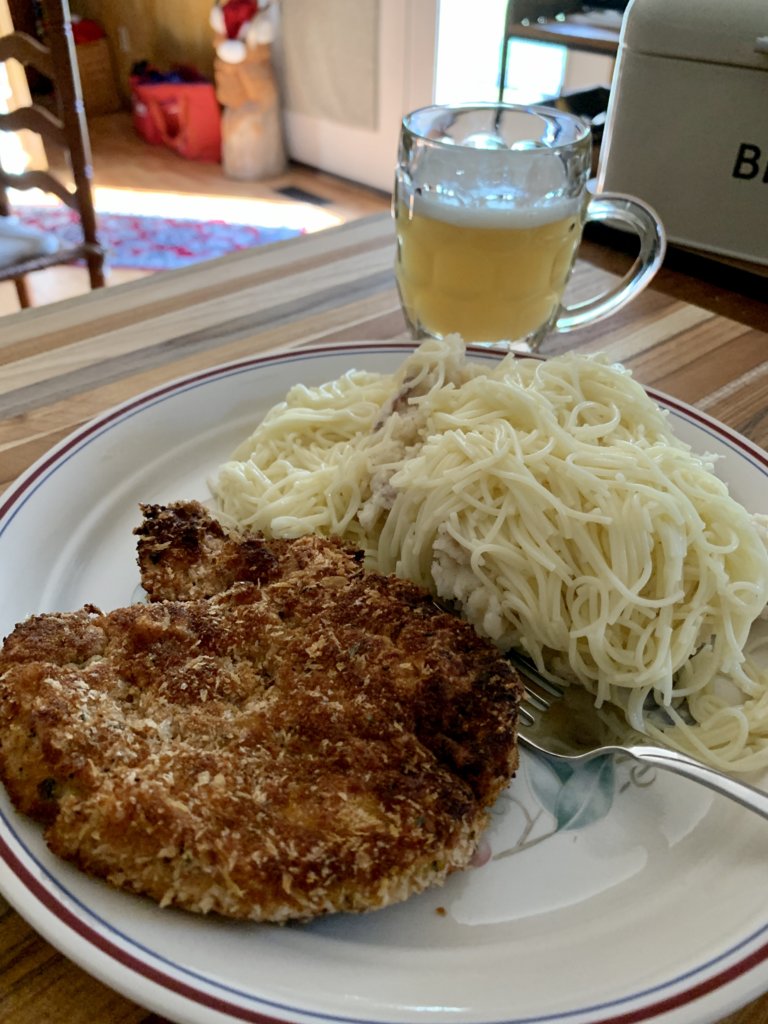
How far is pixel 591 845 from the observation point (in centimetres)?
110

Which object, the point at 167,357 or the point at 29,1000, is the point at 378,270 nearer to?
the point at 167,357

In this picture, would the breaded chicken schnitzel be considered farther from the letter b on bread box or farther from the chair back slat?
the chair back slat

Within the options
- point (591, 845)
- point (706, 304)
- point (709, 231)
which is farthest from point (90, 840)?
point (709, 231)

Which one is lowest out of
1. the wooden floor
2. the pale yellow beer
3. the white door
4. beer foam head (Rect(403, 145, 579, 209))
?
the wooden floor

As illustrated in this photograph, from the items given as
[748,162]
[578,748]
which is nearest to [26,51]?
[748,162]

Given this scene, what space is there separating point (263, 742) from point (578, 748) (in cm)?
50

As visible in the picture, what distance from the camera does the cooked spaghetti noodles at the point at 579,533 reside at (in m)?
1.33

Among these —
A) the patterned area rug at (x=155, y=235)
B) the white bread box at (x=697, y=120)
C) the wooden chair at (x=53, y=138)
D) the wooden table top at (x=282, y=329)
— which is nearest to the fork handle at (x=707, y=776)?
the wooden table top at (x=282, y=329)

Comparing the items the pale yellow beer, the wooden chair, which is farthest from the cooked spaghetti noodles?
the wooden chair

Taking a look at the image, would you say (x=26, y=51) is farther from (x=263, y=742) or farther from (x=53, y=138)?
(x=263, y=742)

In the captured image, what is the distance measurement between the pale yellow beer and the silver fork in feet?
3.43

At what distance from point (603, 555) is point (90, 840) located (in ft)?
3.01

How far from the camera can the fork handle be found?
1.02m

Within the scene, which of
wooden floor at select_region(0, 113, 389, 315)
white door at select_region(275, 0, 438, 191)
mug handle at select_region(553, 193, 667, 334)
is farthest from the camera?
wooden floor at select_region(0, 113, 389, 315)
